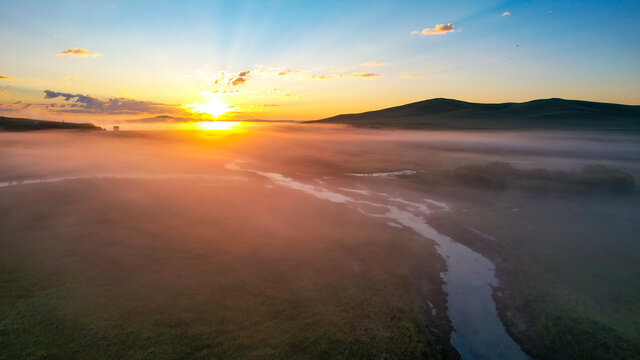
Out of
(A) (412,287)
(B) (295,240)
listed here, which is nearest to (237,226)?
(B) (295,240)

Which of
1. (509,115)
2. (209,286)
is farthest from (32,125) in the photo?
(509,115)

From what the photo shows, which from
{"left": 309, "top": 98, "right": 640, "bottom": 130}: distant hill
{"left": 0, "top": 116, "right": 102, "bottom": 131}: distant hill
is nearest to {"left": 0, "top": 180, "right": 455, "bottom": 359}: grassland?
{"left": 0, "top": 116, "right": 102, "bottom": 131}: distant hill

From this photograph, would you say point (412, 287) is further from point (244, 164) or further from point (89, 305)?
point (244, 164)

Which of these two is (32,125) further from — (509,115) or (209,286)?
(509,115)

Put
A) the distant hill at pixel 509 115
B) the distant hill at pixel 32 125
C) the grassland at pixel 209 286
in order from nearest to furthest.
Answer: the grassland at pixel 209 286 < the distant hill at pixel 32 125 < the distant hill at pixel 509 115

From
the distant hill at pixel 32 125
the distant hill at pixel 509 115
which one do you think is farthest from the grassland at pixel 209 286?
the distant hill at pixel 509 115

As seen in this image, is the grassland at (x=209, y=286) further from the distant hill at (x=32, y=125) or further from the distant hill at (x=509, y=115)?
the distant hill at (x=509, y=115)
